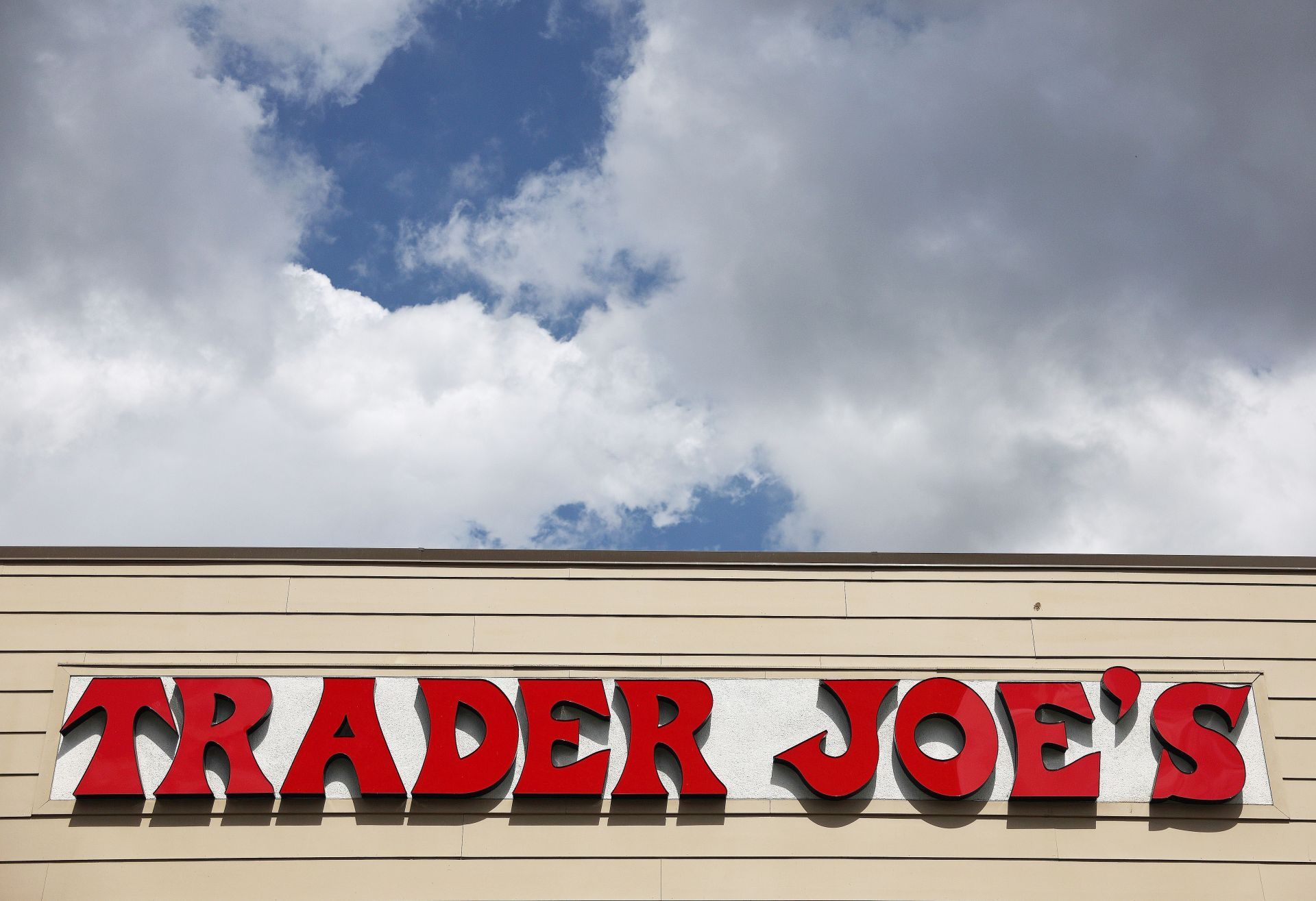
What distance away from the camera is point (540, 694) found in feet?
37.0

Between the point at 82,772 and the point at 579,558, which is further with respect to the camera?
the point at 579,558

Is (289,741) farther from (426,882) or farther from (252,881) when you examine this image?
(426,882)

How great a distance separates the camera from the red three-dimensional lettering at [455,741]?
426 inches

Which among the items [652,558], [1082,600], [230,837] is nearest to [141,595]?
[230,837]

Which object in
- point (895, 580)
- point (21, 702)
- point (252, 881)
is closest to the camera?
point (252, 881)

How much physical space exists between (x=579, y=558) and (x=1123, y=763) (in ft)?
20.3

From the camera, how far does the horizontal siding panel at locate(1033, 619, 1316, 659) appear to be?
11664 mm

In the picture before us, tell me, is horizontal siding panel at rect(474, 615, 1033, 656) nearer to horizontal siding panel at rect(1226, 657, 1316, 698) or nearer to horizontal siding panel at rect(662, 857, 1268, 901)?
horizontal siding panel at rect(662, 857, 1268, 901)

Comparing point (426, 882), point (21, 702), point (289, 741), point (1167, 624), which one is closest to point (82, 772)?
point (21, 702)

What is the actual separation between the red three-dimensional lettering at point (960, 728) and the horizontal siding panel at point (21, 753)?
352 inches

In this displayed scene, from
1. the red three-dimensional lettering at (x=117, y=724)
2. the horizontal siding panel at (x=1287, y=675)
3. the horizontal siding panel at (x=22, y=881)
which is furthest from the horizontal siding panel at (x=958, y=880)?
the horizontal siding panel at (x=22, y=881)

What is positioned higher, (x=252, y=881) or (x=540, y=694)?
(x=540, y=694)

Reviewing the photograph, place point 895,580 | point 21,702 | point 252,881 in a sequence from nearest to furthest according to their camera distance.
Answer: point 252,881 → point 21,702 → point 895,580

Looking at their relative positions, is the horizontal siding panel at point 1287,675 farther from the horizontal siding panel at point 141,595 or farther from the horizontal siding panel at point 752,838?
the horizontal siding panel at point 141,595
